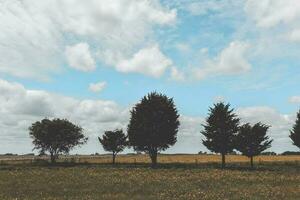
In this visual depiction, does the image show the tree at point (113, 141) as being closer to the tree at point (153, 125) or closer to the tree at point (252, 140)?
the tree at point (153, 125)

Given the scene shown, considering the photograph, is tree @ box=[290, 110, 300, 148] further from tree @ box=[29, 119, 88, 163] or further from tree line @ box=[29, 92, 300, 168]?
tree @ box=[29, 119, 88, 163]

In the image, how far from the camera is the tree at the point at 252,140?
85000 millimetres

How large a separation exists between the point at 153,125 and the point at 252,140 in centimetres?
1778

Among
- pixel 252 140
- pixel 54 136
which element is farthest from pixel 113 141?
pixel 252 140

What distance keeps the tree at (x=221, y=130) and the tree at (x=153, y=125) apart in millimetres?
7952

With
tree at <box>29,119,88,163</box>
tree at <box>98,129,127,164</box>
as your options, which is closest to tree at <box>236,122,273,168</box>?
tree at <box>98,129,127,164</box>

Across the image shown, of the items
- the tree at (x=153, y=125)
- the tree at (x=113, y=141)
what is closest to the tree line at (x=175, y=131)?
the tree at (x=153, y=125)

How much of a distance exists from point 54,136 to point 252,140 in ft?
177

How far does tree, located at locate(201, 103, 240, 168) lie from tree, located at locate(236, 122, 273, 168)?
126 cm

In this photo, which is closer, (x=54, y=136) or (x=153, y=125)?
(x=153, y=125)

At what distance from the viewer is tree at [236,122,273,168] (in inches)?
3346

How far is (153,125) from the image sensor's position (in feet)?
298

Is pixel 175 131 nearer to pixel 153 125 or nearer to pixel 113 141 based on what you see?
pixel 153 125

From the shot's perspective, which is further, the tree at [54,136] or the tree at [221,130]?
the tree at [54,136]
